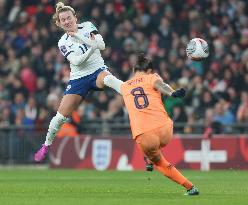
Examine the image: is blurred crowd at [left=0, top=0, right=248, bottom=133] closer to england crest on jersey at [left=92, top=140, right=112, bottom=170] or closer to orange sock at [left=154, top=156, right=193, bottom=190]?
england crest on jersey at [left=92, top=140, right=112, bottom=170]

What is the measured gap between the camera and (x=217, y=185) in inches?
618

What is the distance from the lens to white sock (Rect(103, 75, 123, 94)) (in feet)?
49.9

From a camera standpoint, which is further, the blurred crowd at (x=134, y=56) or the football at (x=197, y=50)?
the blurred crowd at (x=134, y=56)

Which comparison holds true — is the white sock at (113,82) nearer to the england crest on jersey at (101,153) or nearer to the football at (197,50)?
the football at (197,50)

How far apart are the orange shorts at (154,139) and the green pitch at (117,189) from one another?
0.61 metres

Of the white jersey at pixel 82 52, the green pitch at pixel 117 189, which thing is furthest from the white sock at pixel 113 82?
the green pitch at pixel 117 189

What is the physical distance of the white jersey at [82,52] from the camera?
15812 millimetres

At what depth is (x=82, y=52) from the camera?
15.8m

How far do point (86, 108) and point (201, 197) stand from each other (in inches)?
498

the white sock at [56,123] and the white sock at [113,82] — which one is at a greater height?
the white sock at [113,82]

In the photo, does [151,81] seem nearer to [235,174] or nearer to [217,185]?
[217,185]

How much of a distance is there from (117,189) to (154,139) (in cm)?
210

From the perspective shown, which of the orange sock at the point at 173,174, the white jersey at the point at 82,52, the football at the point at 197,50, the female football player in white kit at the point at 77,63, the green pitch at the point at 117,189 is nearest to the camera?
the green pitch at the point at 117,189

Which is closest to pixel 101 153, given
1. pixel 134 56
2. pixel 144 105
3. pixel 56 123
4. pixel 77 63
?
pixel 134 56
